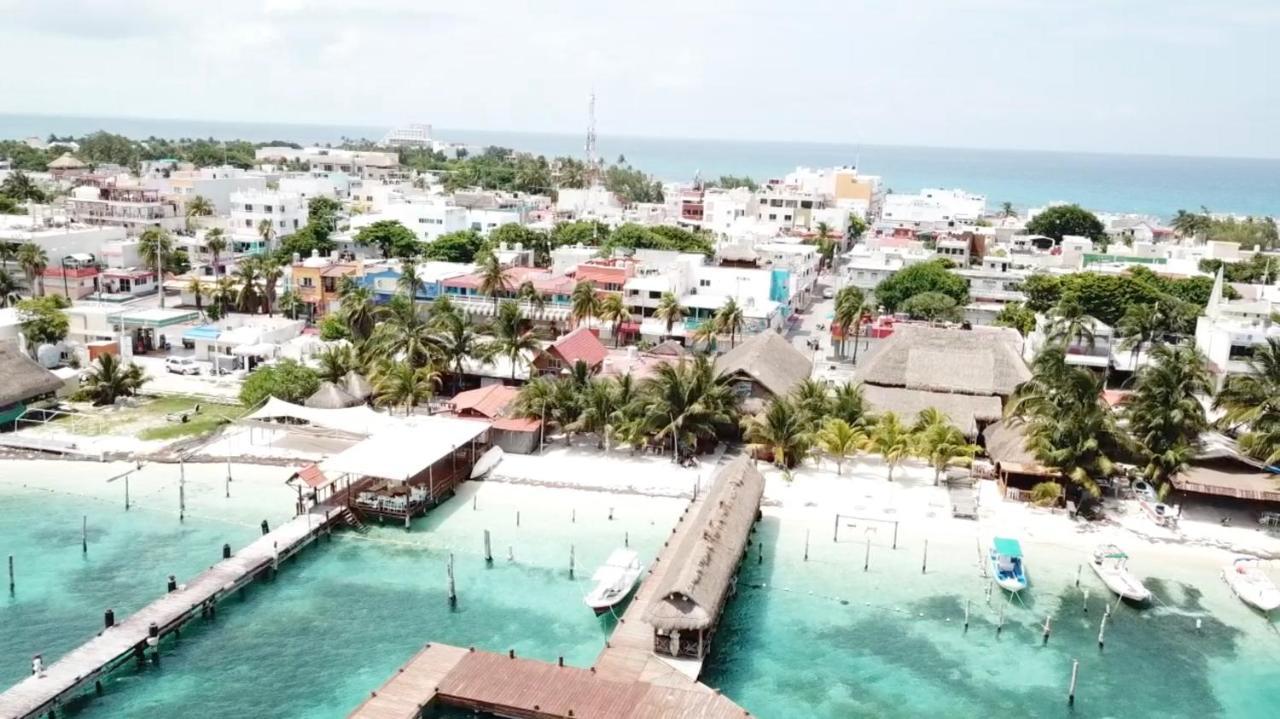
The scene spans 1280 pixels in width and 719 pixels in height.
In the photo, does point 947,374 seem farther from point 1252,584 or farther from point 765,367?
point 1252,584

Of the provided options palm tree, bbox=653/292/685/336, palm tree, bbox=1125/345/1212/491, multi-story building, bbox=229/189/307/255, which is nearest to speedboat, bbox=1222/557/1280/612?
palm tree, bbox=1125/345/1212/491

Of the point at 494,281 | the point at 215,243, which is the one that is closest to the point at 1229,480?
the point at 494,281

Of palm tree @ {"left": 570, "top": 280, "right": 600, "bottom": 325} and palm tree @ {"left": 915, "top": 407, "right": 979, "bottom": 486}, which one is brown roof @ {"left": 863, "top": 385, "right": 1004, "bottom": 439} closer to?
palm tree @ {"left": 915, "top": 407, "right": 979, "bottom": 486}

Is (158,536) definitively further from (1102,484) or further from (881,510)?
(1102,484)

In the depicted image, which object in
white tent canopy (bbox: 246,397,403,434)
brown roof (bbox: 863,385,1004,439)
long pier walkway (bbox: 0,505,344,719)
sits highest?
brown roof (bbox: 863,385,1004,439)

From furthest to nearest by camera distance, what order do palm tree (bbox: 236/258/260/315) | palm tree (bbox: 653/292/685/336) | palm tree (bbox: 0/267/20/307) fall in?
palm tree (bbox: 236/258/260/315)
palm tree (bbox: 0/267/20/307)
palm tree (bbox: 653/292/685/336)

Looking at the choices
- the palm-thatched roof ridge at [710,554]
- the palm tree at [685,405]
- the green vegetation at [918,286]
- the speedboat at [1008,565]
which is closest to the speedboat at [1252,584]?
the speedboat at [1008,565]

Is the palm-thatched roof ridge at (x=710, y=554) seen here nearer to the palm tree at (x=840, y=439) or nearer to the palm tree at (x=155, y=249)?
the palm tree at (x=840, y=439)
